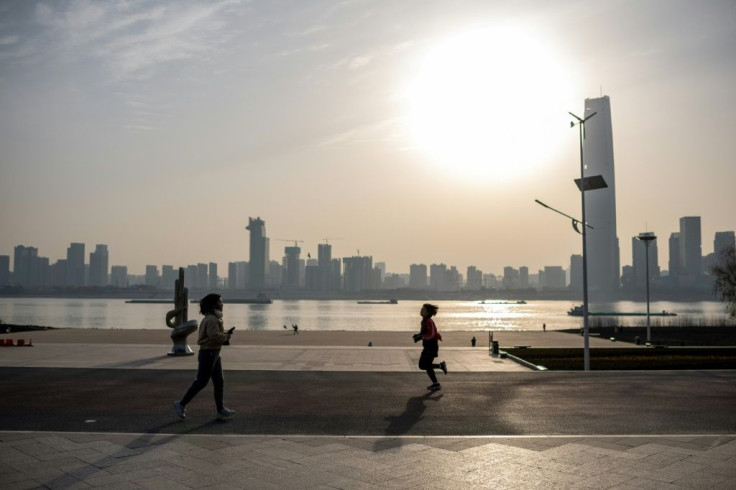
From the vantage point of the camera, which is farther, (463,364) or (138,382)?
(463,364)

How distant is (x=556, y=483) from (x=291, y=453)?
3.44 meters

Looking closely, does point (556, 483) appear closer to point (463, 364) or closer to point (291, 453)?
point (291, 453)

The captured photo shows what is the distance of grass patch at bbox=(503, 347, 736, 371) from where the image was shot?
19406mm

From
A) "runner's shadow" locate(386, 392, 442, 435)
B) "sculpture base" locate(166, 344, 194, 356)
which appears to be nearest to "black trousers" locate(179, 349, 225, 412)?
"runner's shadow" locate(386, 392, 442, 435)

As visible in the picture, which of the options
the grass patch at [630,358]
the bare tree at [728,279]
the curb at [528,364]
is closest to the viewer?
the curb at [528,364]

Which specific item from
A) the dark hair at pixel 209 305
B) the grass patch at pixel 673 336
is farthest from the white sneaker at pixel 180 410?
the grass patch at pixel 673 336

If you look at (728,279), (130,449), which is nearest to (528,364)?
(130,449)

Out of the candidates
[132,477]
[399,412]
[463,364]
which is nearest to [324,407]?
[399,412]

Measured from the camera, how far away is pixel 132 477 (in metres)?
6.89

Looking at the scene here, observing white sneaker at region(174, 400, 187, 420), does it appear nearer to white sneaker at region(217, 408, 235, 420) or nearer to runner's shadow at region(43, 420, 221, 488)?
runner's shadow at region(43, 420, 221, 488)

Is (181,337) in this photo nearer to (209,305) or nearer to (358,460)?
(209,305)

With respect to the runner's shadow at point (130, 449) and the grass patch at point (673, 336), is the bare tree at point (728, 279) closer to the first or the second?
the grass patch at point (673, 336)

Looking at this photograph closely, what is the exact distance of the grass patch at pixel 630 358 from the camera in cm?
1941

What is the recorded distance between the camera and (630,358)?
2280 centimetres
